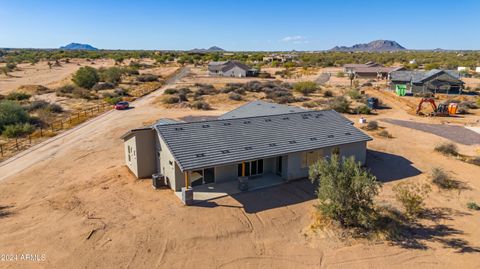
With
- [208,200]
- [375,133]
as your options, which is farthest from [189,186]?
[375,133]

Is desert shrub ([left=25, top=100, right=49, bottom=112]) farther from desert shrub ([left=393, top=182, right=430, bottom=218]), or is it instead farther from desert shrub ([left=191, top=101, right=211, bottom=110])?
desert shrub ([left=393, top=182, right=430, bottom=218])

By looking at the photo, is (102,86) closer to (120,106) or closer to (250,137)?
(120,106)

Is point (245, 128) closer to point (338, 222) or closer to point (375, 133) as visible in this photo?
point (338, 222)

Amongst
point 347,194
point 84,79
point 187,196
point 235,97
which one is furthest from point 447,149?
point 84,79

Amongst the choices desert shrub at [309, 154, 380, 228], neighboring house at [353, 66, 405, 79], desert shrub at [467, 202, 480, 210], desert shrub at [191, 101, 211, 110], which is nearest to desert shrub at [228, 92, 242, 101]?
desert shrub at [191, 101, 211, 110]

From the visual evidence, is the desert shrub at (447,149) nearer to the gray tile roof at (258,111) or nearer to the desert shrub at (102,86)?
the gray tile roof at (258,111)

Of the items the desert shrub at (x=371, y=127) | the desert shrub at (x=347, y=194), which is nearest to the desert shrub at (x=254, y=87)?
the desert shrub at (x=371, y=127)
